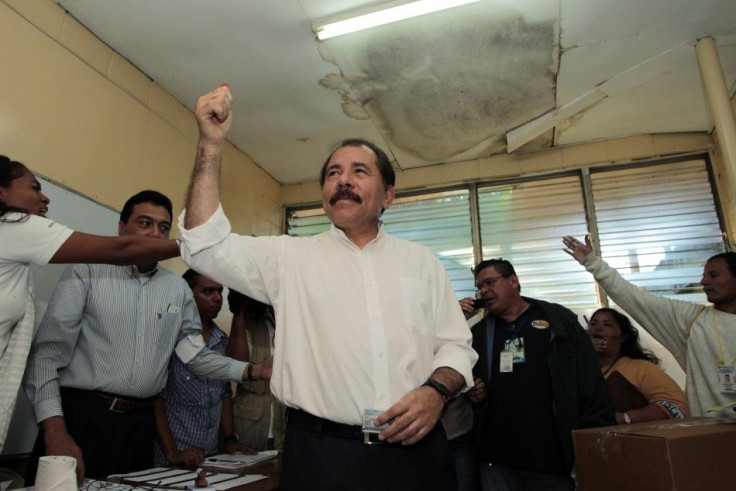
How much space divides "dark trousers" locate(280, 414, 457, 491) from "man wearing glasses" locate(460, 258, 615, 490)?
47.7 inches

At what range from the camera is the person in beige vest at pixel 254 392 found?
8.93ft

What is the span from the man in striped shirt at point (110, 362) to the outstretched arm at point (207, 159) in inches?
38.0

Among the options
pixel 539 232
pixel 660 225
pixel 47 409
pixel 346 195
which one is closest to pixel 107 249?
pixel 47 409

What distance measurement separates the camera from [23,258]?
146 cm

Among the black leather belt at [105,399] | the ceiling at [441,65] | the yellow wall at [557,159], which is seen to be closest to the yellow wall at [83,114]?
the ceiling at [441,65]

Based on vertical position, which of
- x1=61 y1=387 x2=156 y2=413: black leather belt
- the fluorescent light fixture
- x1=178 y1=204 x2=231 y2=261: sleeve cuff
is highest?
the fluorescent light fixture

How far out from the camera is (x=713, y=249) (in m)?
3.82

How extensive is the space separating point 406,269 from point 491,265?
1538 millimetres

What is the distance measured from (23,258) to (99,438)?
0.71 meters

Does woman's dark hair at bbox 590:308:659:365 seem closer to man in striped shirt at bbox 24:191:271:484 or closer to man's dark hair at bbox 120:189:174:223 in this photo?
man in striped shirt at bbox 24:191:271:484

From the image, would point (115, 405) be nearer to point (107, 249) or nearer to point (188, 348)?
point (188, 348)

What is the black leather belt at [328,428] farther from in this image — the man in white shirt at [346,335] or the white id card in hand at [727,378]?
the white id card in hand at [727,378]

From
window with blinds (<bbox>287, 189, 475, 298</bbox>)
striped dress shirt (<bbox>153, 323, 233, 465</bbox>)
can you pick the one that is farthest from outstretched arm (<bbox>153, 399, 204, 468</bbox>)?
window with blinds (<bbox>287, 189, 475, 298</bbox>)

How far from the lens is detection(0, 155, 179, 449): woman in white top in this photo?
1451 mm
